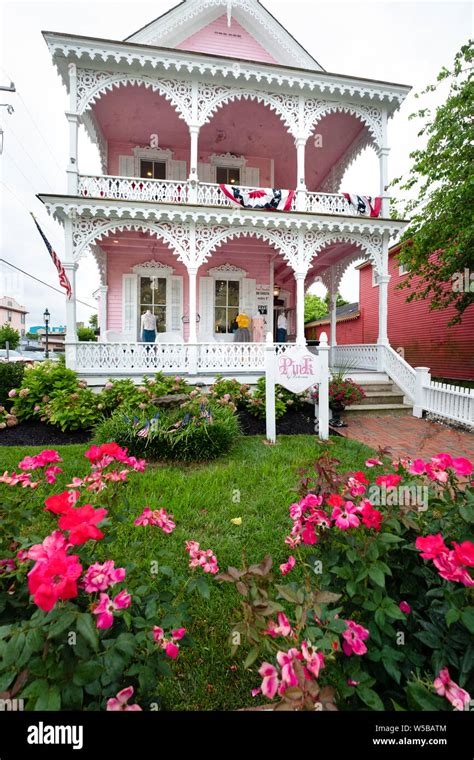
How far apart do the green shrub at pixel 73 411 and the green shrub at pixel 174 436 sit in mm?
1079

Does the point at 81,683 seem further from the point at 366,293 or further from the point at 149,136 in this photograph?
the point at 366,293

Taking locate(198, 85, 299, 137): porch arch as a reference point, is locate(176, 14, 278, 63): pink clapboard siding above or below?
above

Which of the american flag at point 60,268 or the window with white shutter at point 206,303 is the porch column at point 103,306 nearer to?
the american flag at point 60,268

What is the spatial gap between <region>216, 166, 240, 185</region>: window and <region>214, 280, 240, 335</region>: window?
3131 millimetres

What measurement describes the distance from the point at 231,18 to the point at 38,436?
1233cm

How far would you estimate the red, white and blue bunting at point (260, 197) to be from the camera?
8672 mm

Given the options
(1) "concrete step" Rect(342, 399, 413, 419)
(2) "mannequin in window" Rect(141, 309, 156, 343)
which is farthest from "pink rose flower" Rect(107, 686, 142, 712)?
(2) "mannequin in window" Rect(141, 309, 156, 343)

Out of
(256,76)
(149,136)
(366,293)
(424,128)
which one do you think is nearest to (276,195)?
(256,76)

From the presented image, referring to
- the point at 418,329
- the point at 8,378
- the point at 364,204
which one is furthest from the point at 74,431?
the point at 418,329

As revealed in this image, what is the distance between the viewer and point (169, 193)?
862cm

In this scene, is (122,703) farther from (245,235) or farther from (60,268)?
(245,235)

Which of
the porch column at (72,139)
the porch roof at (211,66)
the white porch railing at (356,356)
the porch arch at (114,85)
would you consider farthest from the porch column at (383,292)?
the porch column at (72,139)

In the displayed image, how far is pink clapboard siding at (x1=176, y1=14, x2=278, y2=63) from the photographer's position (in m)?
9.84

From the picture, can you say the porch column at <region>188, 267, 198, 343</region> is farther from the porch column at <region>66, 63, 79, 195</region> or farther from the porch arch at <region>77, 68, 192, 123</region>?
the porch arch at <region>77, 68, 192, 123</region>
